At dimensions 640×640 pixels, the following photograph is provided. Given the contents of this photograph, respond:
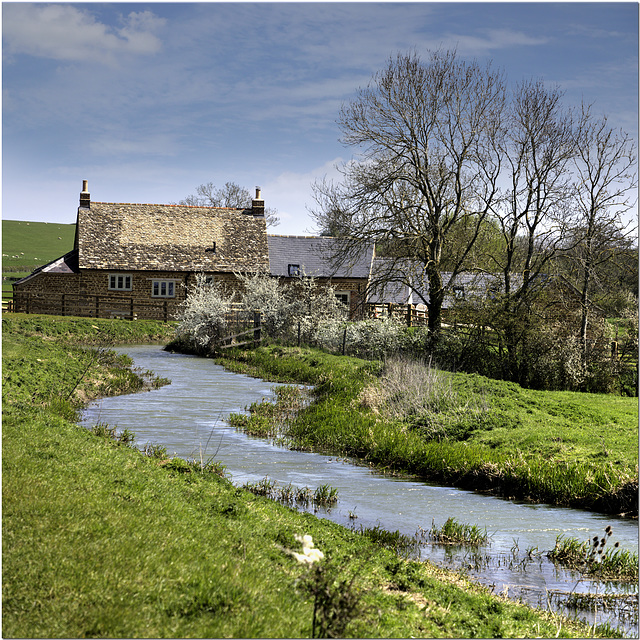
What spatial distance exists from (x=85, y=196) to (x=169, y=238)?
22.9ft

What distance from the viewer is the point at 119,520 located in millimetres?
6512

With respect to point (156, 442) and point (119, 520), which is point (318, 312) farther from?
point (119, 520)

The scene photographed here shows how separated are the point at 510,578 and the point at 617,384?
18.3 metres

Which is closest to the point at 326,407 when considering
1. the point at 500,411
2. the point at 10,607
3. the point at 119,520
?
the point at 500,411

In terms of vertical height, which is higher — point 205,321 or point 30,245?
point 30,245

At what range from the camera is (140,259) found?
158 ft

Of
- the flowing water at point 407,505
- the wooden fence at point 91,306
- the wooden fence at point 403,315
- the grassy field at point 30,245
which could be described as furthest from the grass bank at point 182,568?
the grassy field at point 30,245

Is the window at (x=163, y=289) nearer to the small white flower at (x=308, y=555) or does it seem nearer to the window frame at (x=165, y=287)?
the window frame at (x=165, y=287)

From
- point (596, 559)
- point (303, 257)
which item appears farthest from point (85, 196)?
point (596, 559)

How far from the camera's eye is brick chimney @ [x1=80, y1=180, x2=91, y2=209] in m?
50.4

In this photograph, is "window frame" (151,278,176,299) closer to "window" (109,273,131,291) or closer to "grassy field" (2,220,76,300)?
"window" (109,273,131,291)

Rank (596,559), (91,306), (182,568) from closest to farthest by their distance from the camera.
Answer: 1. (182,568)
2. (596,559)
3. (91,306)

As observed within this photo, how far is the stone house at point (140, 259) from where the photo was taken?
150 ft

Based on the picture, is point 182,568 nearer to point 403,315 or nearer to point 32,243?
point 403,315
